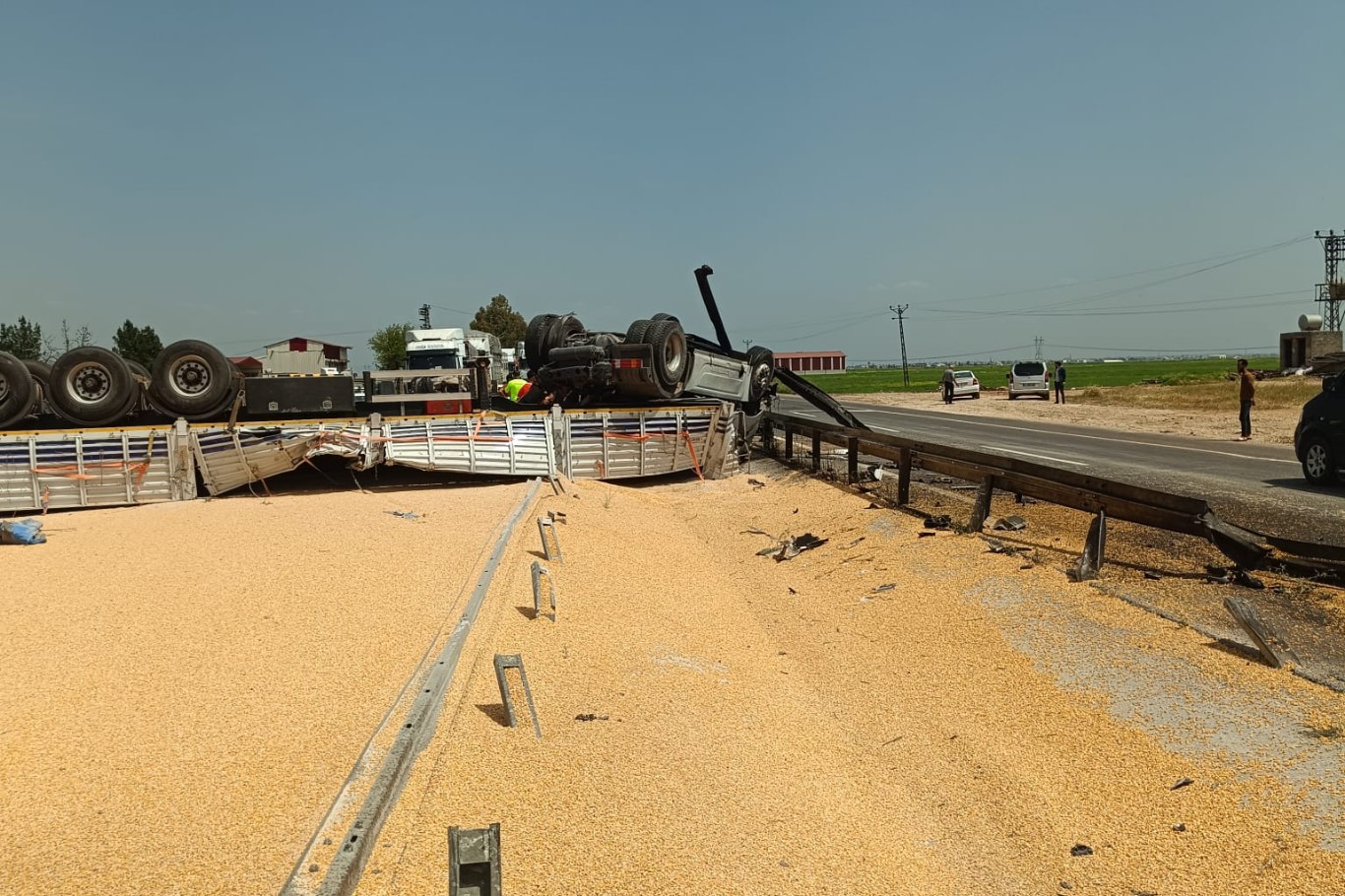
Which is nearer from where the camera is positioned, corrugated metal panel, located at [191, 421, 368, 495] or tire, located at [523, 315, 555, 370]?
corrugated metal panel, located at [191, 421, 368, 495]

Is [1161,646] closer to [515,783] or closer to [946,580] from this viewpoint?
[946,580]

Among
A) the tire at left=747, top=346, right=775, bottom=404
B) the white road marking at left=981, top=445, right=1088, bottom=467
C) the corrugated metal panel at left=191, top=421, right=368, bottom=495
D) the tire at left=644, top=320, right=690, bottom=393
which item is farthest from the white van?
the corrugated metal panel at left=191, top=421, right=368, bottom=495

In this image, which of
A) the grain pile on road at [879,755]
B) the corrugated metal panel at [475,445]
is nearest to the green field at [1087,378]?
the corrugated metal panel at [475,445]

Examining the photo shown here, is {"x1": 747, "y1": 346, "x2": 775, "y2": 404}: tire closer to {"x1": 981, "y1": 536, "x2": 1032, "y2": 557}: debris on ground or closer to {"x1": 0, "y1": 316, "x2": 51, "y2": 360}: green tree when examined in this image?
{"x1": 981, "y1": 536, "x2": 1032, "y2": 557}: debris on ground

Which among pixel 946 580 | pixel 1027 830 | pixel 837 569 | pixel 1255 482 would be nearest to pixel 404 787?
pixel 1027 830

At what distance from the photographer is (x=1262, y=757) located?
4.79 metres

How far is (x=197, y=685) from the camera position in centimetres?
561

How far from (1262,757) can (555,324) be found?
580 inches

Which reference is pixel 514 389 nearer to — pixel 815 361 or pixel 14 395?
pixel 14 395

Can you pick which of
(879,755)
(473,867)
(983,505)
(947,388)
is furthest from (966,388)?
(473,867)

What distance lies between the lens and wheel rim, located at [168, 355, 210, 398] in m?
14.0

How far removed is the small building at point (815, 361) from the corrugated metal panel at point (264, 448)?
150921mm

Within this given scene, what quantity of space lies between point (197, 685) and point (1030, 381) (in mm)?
42832

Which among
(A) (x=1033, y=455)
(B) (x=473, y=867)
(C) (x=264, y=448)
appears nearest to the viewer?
(B) (x=473, y=867)
